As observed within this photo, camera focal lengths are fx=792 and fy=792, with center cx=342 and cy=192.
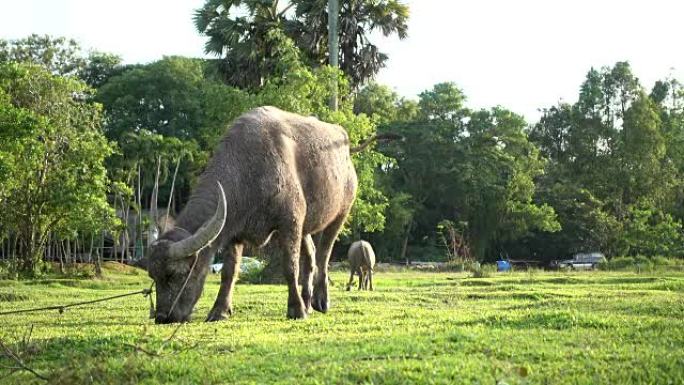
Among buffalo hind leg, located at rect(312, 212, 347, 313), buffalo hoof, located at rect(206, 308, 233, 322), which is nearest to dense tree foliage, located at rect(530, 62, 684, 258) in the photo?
buffalo hind leg, located at rect(312, 212, 347, 313)

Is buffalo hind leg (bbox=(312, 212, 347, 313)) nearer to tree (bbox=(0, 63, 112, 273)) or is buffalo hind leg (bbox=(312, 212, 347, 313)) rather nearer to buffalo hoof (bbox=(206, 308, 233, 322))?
buffalo hoof (bbox=(206, 308, 233, 322))

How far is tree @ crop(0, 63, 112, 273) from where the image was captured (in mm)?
27167

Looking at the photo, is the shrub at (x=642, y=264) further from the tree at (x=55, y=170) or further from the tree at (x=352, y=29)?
the tree at (x=55, y=170)

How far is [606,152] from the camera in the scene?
55.6m

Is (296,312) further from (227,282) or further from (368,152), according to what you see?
(368,152)

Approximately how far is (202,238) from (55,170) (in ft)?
70.6

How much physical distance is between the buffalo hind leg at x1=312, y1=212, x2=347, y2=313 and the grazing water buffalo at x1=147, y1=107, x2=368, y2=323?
0.10 meters

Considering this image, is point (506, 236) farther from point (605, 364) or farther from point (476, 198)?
point (605, 364)

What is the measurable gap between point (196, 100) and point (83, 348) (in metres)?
42.8

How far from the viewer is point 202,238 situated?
9.04m

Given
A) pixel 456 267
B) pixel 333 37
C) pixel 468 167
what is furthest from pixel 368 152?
pixel 468 167

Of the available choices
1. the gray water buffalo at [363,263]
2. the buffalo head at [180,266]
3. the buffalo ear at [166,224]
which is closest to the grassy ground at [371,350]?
the buffalo head at [180,266]

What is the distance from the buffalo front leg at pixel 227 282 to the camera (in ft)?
34.6

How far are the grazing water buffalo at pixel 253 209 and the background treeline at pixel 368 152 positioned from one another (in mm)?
14195
